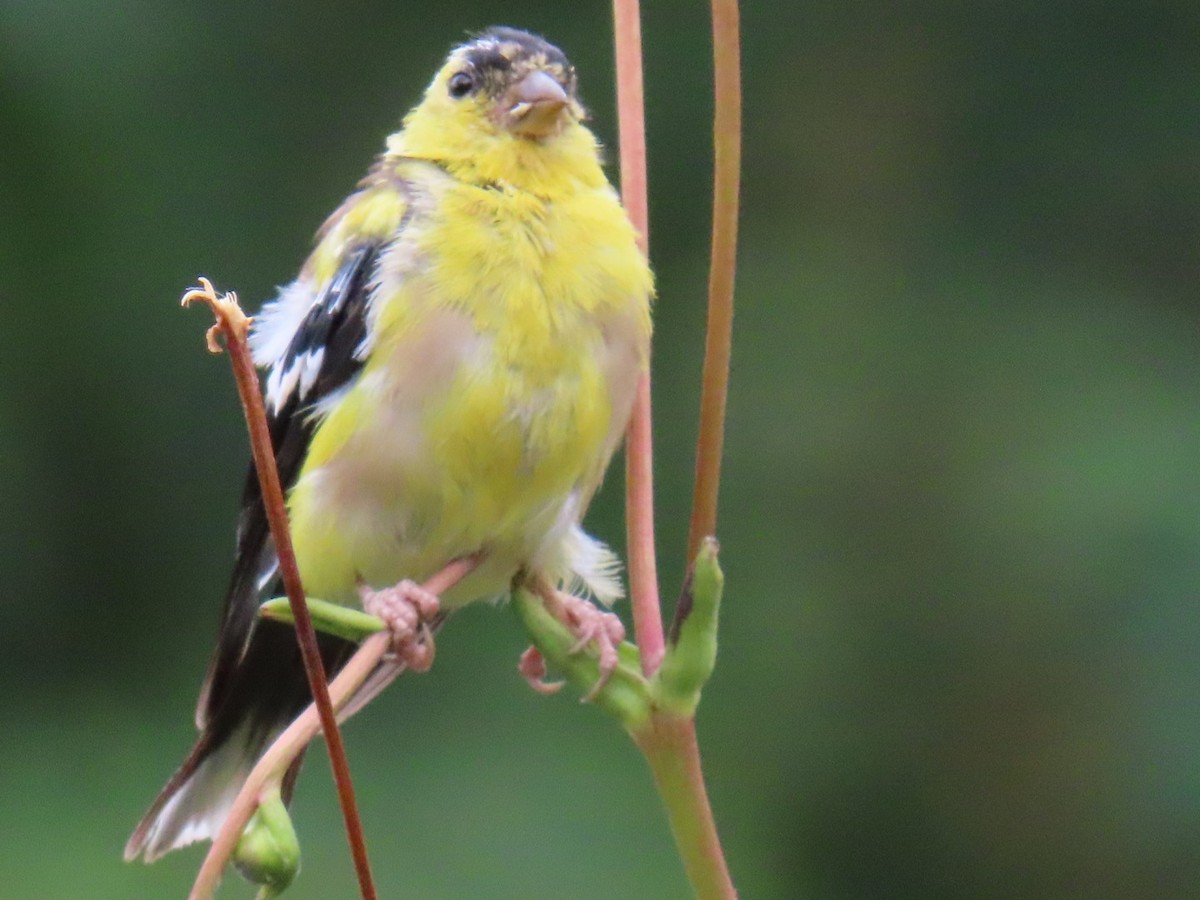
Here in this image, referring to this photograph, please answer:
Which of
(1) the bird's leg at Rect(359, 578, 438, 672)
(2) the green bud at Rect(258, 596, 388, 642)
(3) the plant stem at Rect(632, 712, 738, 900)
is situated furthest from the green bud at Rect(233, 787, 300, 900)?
(1) the bird's leg at Rect(359, 578, 438, 672)

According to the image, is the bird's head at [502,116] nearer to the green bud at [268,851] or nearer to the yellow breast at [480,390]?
the yellow breast at [480,390]

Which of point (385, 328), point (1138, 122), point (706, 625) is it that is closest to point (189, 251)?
point (385, 328)

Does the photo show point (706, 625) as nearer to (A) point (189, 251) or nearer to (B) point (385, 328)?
(B) point (385, 328)

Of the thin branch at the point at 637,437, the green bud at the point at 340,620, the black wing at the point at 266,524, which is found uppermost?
the thin branch at the point at 637,437

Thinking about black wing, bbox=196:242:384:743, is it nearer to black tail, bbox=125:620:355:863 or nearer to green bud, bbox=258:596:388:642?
black tail, bbox=125:620:355:863

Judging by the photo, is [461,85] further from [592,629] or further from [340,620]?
[340,620]

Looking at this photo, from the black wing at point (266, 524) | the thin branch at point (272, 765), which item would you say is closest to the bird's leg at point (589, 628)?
the thin branch at point (272, 765)

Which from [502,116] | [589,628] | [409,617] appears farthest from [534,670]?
[502,116]
